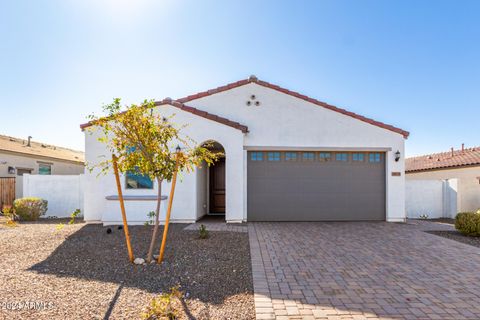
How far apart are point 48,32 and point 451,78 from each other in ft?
55.8

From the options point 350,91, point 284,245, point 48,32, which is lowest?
point 284,245

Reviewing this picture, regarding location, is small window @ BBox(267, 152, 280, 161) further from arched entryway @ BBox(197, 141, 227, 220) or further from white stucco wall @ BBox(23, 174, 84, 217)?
white stucco wall @ BBox(23, 174, 84, 217)

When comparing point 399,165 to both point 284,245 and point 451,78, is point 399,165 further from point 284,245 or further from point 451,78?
point 284,245

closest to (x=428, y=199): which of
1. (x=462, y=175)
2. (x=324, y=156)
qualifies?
(x=462, y=175)

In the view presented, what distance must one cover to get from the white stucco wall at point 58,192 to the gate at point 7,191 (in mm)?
2892

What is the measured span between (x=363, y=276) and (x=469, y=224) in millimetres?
6416

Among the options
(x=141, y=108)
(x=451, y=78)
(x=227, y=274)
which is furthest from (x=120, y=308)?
(x=451, y=78)

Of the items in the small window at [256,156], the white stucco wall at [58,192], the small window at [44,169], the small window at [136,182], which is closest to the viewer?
the small window at [136,182]

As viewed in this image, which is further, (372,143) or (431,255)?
(372,143)

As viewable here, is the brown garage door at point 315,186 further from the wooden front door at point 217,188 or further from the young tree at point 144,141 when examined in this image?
the young tree at point 144,141

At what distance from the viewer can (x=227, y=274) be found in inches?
196

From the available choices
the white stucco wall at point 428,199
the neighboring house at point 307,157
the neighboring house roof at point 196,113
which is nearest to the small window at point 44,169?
the neighboring house roof at point 196,113

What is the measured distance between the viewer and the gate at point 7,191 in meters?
14.1

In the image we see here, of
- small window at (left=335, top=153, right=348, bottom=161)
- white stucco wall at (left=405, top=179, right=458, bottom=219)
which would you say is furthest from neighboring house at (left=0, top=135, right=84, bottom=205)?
white stucco wall at (left=405, top=179, right=458, bottom=219)
